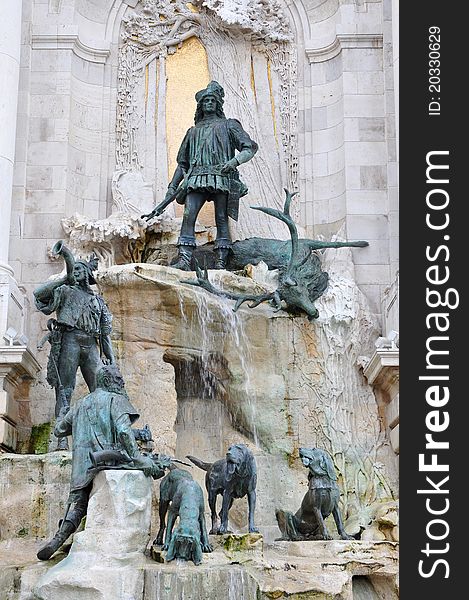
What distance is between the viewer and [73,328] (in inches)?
421

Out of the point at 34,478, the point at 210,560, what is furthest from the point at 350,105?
the point at 210,560

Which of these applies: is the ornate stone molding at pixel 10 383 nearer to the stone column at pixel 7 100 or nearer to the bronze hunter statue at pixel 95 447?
the stone column at pixel 7 100

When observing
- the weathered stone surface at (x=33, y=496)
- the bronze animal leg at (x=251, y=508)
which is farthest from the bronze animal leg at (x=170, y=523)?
the weathered stone surface at (x=33, y=496)

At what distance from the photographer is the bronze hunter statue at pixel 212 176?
537 inches

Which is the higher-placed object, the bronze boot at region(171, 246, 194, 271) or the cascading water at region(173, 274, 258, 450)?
the bronze boot at region(171, 246, 194, 271)

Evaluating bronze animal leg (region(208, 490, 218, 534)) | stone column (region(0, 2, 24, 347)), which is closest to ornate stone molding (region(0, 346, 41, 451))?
stone column (region(0, 2, 24, 347))

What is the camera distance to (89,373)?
428 inches

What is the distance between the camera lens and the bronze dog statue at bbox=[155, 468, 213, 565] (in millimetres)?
7875

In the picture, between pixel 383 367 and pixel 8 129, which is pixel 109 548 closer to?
pixel 383 367

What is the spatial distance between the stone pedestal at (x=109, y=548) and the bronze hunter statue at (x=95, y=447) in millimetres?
141

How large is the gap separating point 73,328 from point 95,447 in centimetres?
262

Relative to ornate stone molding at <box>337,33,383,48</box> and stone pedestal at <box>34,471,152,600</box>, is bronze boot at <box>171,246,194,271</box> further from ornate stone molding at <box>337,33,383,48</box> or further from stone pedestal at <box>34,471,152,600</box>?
stone pedestal at <box>34,471,152,600</box>

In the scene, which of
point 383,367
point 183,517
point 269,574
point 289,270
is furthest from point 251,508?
point 289,270

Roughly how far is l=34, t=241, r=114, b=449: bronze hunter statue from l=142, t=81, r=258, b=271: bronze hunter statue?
9.50 feet
